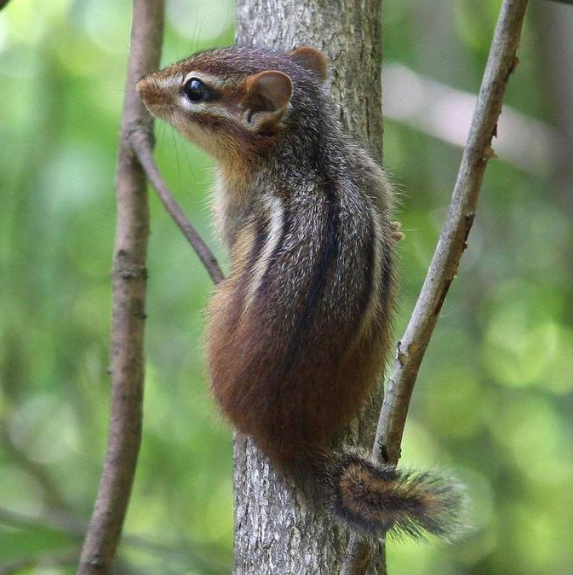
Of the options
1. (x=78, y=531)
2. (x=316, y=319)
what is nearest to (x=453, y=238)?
(x=316, y=319)

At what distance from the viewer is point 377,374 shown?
3.14 metres

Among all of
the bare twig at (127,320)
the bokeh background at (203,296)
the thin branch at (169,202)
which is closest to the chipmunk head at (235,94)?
the thin branch at (169,202)

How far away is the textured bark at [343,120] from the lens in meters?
2.85

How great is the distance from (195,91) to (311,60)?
1.65 feet

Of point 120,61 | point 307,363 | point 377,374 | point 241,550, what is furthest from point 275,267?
point 120,61

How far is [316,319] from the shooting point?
2908mm

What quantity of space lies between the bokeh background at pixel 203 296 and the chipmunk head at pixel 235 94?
103cm

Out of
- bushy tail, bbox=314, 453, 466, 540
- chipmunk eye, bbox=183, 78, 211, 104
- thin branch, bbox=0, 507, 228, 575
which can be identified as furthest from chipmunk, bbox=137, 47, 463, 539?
thin branch, bbox=0, 507, 228, 575

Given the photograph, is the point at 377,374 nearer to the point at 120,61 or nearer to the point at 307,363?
the point at 307,363

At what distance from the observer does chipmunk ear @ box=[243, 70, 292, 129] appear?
11.3 ft

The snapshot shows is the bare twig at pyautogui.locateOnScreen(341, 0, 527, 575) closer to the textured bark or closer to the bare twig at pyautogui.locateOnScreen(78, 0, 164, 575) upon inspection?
the textured bark

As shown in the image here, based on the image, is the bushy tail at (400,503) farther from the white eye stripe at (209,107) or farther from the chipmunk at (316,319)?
the white eye stripe at (209,107)

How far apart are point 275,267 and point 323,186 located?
0.40 m

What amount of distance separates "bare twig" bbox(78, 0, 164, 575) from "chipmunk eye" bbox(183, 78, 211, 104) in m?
0.36
